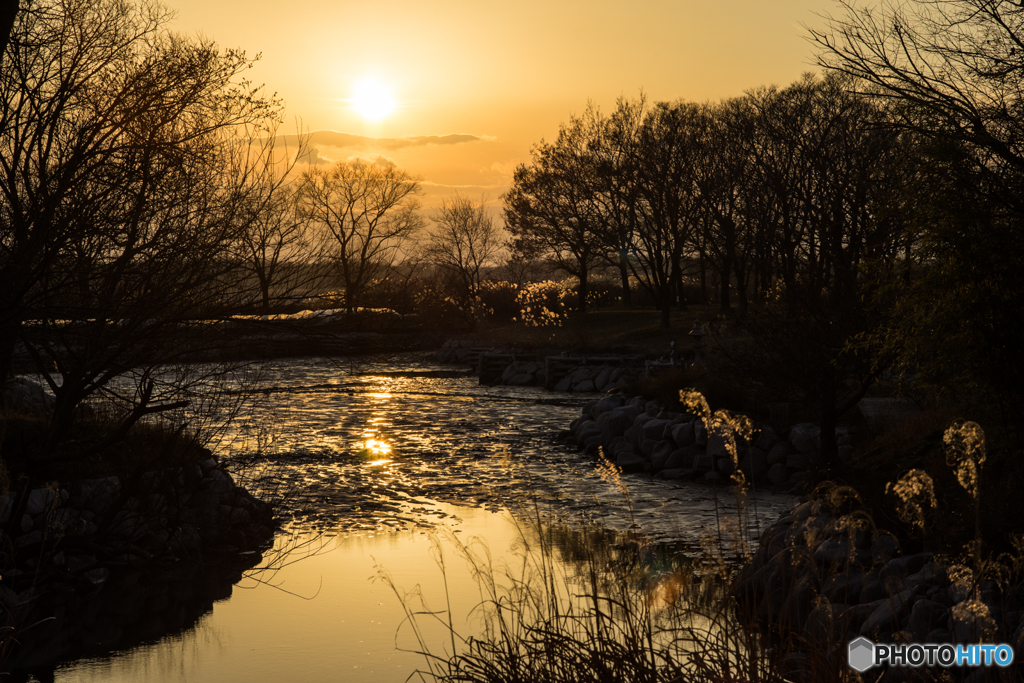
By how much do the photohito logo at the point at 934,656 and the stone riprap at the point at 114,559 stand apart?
6845mm

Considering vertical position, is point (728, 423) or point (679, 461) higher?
point (728, 423)

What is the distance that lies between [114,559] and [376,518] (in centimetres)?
363

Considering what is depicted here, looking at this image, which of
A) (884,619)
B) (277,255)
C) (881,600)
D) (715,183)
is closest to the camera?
(884,619)

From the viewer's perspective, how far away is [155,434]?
11273mm

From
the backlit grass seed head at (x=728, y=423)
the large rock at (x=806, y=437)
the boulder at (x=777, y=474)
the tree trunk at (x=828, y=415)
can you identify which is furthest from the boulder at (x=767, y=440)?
the backlit grass seed head at (x=728, y=423)

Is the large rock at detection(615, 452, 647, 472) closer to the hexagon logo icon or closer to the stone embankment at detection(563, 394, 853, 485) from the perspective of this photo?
the stone embankment at detection(563, 394, 853, 485)

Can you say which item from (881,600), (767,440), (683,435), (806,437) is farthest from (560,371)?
(881,600)

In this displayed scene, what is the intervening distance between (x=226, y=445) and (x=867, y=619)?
44.0 ft

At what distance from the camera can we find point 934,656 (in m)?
4.81

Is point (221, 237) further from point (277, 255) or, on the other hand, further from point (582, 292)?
point (582, 292)

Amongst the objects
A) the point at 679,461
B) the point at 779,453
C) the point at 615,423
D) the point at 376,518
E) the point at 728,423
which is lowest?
the point at 376,518

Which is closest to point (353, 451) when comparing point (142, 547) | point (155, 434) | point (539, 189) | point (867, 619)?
point (155, 434)

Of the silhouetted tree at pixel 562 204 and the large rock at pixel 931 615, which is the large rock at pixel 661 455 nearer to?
the large rock at pixel 931 615

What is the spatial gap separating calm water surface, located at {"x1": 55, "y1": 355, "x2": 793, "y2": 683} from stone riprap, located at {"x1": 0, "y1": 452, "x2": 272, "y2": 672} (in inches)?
16.7
